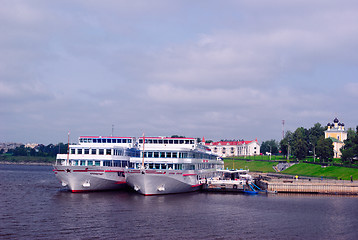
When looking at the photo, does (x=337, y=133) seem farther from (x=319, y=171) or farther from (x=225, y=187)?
(x=225, y=187)

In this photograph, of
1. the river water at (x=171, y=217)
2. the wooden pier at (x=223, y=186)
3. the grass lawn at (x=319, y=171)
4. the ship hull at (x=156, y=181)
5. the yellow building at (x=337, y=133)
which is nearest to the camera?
the river water at (x=171, y=217)

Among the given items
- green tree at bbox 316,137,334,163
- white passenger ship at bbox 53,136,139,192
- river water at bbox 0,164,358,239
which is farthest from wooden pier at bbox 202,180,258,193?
green tree at bbox 316,137,334,163

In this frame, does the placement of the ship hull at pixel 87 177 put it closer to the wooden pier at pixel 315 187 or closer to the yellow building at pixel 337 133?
the wooden pier at pixel 315 187

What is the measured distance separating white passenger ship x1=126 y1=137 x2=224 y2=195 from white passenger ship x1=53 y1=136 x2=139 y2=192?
472cm

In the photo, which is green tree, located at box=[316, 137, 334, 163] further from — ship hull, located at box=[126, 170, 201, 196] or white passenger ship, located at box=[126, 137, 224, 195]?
ship hull, located at box=[126, 170, 201, 196]

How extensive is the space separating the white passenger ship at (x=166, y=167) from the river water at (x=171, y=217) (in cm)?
224

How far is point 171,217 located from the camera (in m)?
51.7

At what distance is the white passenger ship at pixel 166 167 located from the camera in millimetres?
69000

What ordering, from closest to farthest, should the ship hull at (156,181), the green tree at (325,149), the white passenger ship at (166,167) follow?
1. the ship hull at (156,181)
2. the white passenger ship at (166,167)
3. the green tree at (325,149)

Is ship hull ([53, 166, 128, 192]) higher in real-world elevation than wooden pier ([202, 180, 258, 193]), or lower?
higher

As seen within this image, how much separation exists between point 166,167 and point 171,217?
2225cm

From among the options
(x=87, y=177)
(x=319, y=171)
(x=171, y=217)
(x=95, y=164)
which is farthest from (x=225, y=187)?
(x=319, y=171)

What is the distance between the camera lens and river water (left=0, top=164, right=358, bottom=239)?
4300cm

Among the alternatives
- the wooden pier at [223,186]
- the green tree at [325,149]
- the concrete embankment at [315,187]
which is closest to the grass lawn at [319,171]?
the green tree at [325,149]
